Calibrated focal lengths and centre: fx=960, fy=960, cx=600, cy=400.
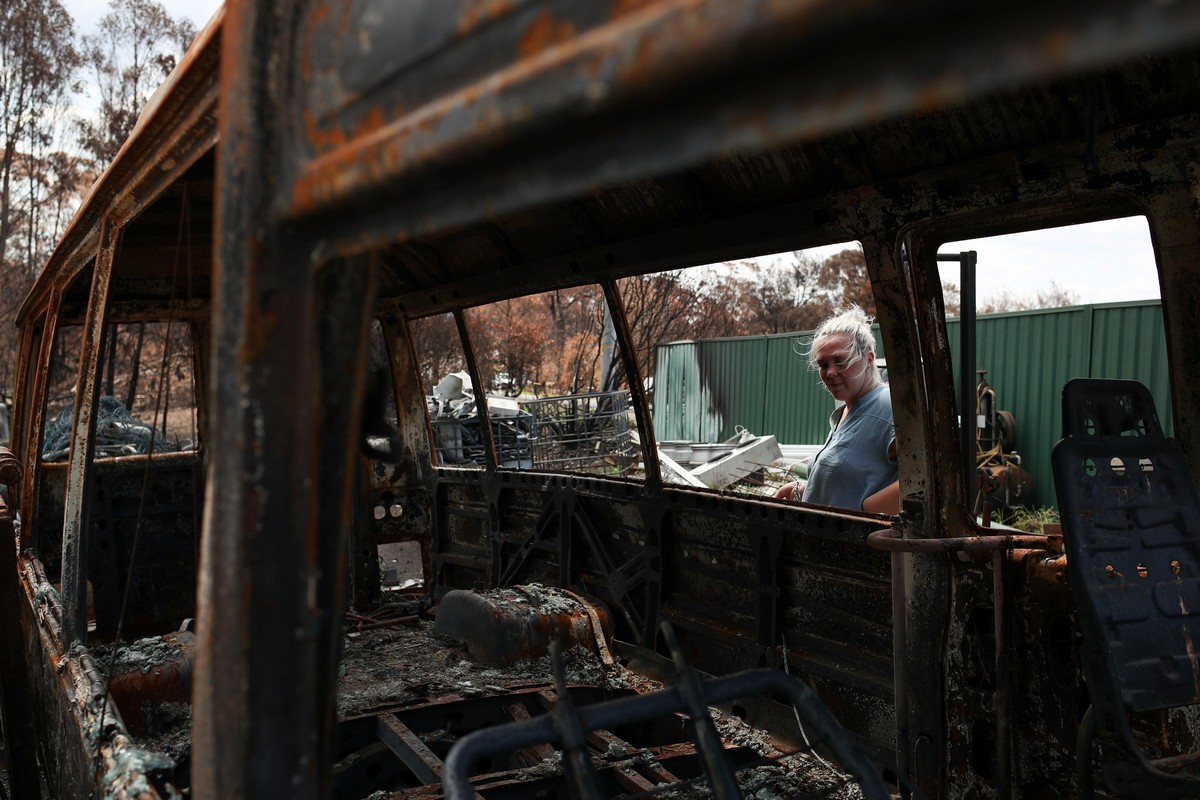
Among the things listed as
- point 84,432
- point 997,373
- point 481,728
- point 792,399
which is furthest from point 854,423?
point 792,399

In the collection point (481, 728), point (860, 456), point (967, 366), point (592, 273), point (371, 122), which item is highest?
point (592, 273)

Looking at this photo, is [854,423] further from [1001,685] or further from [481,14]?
[481,14]

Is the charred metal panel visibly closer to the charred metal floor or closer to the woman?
the charred metal floor

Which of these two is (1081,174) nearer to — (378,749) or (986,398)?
(378,749)

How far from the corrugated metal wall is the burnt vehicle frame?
680 cm

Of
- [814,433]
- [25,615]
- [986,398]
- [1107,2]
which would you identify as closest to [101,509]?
[25,615]

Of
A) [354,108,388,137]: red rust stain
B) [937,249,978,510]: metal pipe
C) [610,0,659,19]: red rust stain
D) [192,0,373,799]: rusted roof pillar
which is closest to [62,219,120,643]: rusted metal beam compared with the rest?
[192,0,373,799]: rusted roof pillar

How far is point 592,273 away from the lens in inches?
166

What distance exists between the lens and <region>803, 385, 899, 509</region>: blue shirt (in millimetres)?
4324

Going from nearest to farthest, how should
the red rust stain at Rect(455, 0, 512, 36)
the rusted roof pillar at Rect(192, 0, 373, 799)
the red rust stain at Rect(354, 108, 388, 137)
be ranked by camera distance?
the red rust stain at Rect(455, 0, 512, 36) → the red rust stain at Rect(354, 108, 388, 137) → the rusted roof pillar at Rect(192, 0, 373, 799)

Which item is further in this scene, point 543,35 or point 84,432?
point 84,432

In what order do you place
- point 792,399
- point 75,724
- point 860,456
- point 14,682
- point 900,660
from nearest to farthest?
1. point 75,724
2. point 900,660
3. point 14,682
4. point 860,456
5. point 792,399

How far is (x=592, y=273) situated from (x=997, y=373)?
1336 cm

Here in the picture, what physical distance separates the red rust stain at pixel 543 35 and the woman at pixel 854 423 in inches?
145
